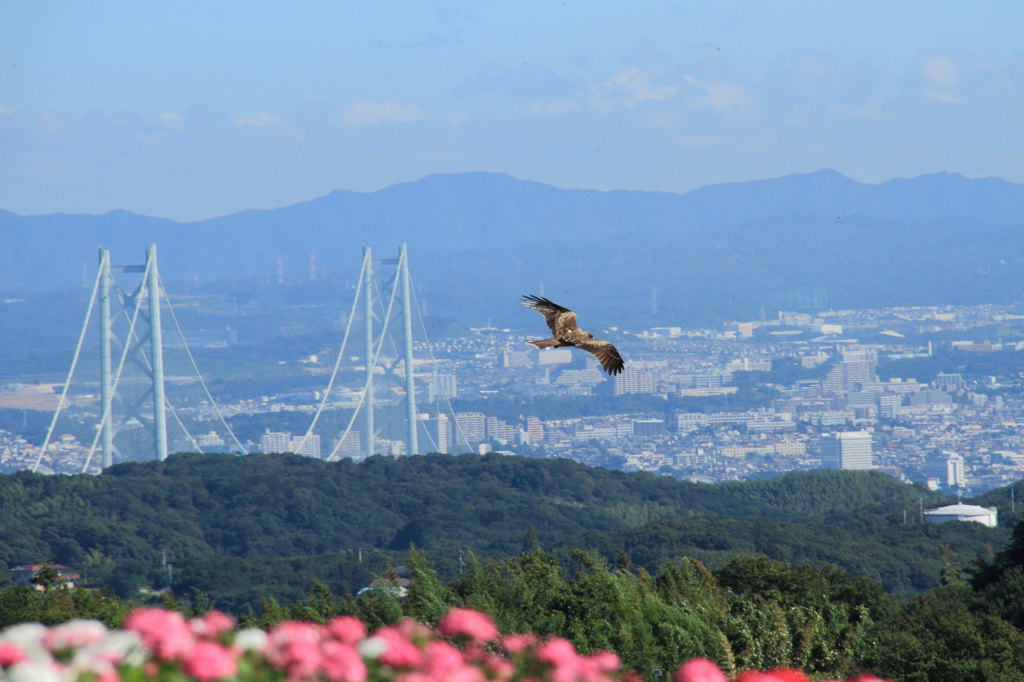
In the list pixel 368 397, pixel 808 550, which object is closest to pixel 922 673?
pixel 808 550

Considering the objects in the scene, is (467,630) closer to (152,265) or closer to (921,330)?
(152,265)

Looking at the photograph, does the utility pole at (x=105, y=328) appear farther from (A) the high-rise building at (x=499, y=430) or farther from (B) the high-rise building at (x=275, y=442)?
(A) the high-rise building at (x=499, y=430)

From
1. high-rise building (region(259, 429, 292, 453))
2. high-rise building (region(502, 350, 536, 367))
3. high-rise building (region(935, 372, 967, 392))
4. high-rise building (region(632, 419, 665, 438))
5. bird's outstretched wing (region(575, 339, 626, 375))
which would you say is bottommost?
high-rise building (region(632, 419, 665, 438))

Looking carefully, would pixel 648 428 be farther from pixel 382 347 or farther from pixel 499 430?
pixel 382 347

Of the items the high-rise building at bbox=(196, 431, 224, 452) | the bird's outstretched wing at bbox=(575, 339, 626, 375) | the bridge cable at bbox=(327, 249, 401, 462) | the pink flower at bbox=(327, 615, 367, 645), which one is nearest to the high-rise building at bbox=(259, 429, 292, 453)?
the high-rise building at bbox=(196, 431, 224, 452)

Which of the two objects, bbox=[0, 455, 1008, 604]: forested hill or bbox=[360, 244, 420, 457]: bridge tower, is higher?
bbox=[360, 244, 420, 457]: bridge tower

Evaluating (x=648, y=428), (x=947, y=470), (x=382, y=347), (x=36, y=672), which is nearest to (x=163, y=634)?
(x=36, y=672)

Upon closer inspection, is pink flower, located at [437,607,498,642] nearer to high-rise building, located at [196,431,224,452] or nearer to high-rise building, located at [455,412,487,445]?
Answer: high-rise building, located at [196,431,224,452]
